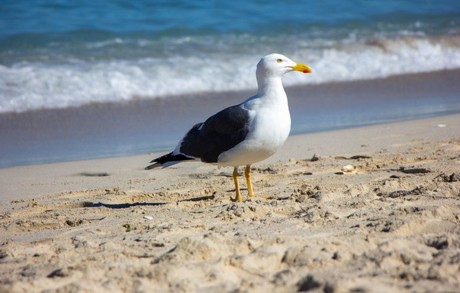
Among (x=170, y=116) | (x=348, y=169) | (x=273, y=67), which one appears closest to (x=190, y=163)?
(x=348, y=169)

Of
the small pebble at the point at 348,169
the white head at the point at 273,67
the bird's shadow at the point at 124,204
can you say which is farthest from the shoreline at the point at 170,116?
the white head at the point at 273,67

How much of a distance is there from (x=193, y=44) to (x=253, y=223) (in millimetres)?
9382

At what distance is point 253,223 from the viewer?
15.0 ft

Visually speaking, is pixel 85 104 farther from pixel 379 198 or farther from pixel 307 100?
pixel 379 198

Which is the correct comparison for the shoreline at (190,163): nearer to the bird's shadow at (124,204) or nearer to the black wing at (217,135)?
the bird's shadow at (124,204)

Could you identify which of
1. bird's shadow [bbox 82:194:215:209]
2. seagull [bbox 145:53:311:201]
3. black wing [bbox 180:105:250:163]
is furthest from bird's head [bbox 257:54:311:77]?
bird's shadow [bbox 82:194:215:209]

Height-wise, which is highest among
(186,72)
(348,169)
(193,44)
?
(193,44)

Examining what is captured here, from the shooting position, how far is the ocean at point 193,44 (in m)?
11.1

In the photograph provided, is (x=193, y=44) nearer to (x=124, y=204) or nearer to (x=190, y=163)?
(x=190, y=163)

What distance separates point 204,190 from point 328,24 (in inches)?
407

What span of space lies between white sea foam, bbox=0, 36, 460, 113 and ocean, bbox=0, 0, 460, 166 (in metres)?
0.02

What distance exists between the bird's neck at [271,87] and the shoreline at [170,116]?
240cm

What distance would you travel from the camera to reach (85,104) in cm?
1052

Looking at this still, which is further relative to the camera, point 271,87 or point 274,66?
point 274,66
